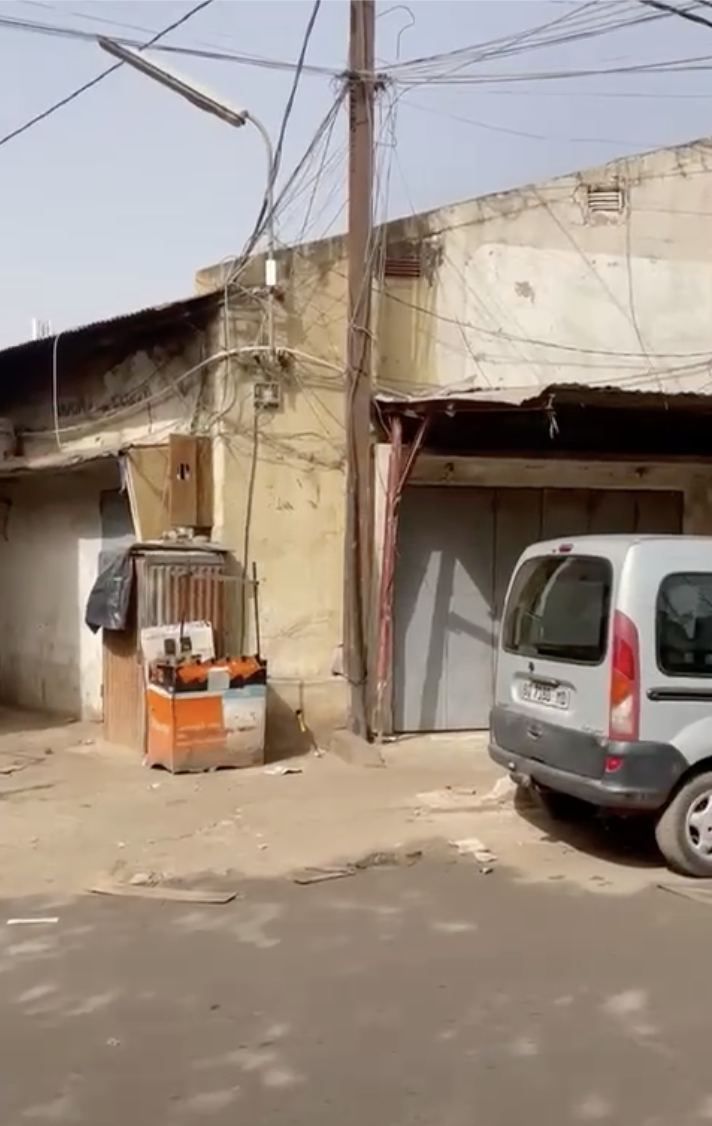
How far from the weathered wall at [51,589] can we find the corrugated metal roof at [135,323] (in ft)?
4.25

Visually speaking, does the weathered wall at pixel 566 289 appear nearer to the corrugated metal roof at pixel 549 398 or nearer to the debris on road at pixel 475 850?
the corrugated metal roof at pixel 549 398

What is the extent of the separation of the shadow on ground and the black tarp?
3.88m

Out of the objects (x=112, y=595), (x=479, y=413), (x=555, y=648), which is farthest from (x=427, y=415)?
(x=555, y=648)

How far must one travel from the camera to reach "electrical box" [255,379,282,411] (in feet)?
35.8

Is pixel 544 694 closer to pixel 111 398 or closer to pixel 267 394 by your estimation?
pixel 267 394

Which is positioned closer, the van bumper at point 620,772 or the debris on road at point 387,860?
the van bumper at point 620,772

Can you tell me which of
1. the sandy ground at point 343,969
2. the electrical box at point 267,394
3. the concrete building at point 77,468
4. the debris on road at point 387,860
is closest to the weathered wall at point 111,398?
the concrete building at point 77,468

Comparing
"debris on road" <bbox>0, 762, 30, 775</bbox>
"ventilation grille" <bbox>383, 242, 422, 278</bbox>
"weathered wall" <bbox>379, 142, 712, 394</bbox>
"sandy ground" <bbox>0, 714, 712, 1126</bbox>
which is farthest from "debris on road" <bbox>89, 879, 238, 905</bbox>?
"ventilation grille" <bbox>383, 242, 422, 278</bbox>

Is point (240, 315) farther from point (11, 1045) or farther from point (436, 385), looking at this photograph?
point (11, 1045)

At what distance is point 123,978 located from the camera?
17.5 ft

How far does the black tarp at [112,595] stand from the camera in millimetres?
10453

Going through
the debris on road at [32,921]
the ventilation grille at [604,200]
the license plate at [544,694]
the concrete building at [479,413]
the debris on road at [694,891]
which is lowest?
the debris on road at [32,921]

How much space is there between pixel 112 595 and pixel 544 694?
4.60m

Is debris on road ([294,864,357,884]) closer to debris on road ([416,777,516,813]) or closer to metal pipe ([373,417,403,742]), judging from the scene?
debris on road ([416,777,516,813])
